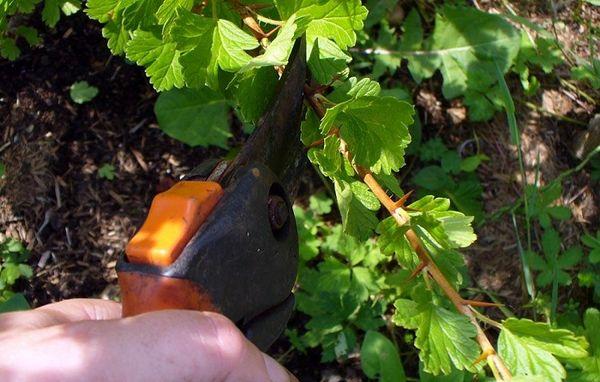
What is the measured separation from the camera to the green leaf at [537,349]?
4.95 feet

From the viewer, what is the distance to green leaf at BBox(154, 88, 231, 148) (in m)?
2.38

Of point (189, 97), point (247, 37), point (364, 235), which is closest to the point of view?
point (247, 37)

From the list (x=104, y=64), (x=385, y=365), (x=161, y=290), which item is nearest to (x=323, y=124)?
(x=161, y=290)

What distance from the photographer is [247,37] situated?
152 cm

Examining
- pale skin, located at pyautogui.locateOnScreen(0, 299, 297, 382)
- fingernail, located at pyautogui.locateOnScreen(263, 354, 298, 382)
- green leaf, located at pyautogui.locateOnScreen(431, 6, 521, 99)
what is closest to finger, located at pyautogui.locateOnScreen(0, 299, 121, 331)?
pale skin, located at pyautogui.locateOnScreen(0, 299, 297, 382)

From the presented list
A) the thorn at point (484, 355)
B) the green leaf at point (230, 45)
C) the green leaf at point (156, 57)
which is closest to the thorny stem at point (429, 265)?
the thorn at point (484, 355)

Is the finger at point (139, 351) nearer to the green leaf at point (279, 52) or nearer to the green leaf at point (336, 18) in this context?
the green leaf at point (279, 52)

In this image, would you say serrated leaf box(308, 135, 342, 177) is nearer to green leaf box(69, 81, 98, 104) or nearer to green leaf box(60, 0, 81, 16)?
green leaf box(60, 0, 81, 16)

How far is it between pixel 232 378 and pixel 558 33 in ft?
6.95

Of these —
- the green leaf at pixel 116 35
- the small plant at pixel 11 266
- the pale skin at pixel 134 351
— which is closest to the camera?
the pale skin at pixel 134 351

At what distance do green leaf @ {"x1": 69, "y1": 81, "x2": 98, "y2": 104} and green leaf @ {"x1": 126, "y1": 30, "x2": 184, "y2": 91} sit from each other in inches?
37.0

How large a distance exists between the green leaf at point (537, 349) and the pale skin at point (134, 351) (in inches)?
24.1

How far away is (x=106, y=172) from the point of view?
2.50 m

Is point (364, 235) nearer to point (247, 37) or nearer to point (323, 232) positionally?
point (247, 37)
